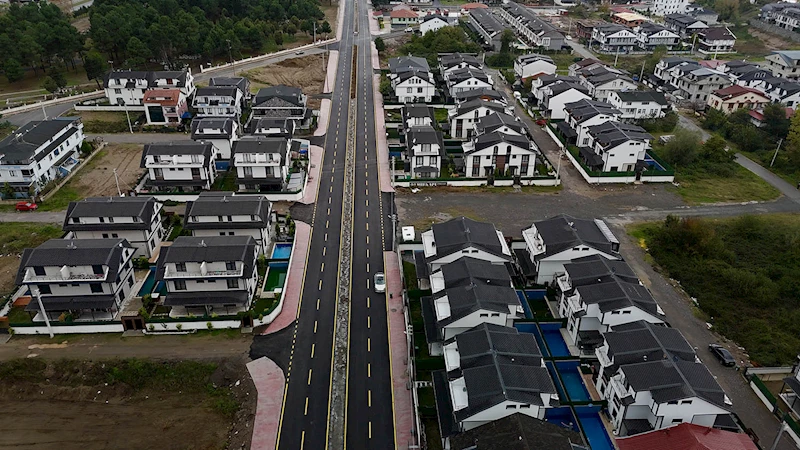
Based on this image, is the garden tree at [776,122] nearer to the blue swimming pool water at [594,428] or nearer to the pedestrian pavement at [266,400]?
the blue swimming pool water at [594,428]

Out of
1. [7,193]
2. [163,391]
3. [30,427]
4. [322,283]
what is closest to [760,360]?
[322,283]

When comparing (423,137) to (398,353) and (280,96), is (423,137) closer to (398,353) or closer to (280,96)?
(280,96)

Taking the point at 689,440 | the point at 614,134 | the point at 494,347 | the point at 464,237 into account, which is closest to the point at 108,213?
the point at 464,237

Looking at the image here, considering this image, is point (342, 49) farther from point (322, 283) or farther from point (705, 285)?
point (705, 285)

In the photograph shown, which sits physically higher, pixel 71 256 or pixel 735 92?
pixel 71 256

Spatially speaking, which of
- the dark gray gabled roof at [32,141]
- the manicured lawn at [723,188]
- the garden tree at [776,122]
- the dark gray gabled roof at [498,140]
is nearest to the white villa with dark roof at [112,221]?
the dark gray gabled roof at [32,141]

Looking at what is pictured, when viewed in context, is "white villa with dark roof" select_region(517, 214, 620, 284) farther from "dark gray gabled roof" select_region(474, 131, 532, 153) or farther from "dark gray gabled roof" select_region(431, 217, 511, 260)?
"dark gray gabled roof" select_region(474, 131, 532, 153)
